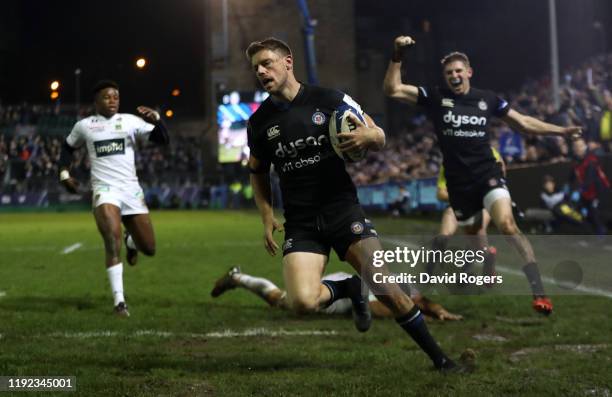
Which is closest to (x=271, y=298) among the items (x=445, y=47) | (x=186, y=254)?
(x=186, y=254)

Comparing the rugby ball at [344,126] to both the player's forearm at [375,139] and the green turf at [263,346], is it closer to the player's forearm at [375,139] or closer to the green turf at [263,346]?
the player's forearm at [375,139]

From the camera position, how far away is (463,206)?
840cm

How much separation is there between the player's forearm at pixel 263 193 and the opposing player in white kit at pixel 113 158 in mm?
3053

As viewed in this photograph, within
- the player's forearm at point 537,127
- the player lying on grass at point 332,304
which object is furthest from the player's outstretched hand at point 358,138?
the player's forearm at point 537,127

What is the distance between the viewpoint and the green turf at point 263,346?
15.7ft

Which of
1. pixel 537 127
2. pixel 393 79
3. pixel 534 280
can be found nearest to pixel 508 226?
pixel 534 280

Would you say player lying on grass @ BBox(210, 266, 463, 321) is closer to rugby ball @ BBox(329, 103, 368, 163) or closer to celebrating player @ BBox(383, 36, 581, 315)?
celebrating player @ BBox(383, 36, 581, 315)

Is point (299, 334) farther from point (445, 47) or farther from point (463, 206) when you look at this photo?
point (445, 47)

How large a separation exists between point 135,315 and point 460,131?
382 centimetres

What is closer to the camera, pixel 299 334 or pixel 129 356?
pixel 129 356

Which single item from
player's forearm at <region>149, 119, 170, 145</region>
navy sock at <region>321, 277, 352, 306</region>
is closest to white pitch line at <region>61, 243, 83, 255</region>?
player's forearm at <region>149, 119, 170, 145</region>

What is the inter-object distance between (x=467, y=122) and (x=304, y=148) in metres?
3.40

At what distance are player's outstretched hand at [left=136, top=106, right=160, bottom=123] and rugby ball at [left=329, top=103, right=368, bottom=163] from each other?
344 centimetres

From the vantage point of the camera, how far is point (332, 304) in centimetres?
728
